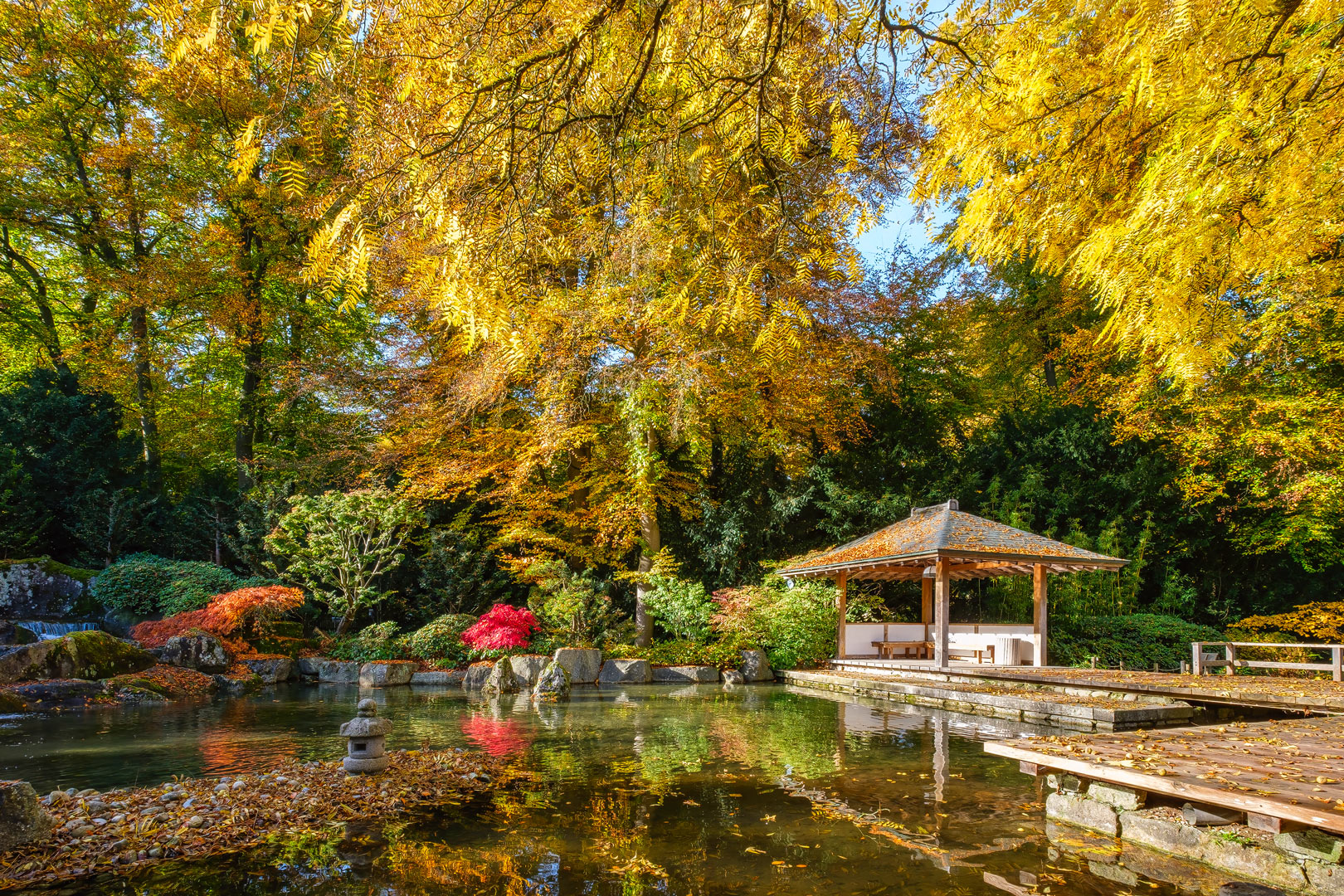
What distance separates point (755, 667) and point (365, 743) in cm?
986

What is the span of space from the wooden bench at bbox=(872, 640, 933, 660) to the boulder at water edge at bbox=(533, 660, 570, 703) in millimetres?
6280

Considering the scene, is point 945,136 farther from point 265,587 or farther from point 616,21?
point 265,587

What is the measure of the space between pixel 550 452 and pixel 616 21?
1241 cm

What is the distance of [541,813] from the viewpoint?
496 centimetres

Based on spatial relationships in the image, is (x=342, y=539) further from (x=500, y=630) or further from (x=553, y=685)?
(x=553, y=685)

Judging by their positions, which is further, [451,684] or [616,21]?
[451,684]

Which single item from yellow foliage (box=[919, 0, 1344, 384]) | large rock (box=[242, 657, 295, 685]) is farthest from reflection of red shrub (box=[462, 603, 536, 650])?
yellow foliage (box=[919, 0, 1344, 384])

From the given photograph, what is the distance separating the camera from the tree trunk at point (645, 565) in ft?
52.7

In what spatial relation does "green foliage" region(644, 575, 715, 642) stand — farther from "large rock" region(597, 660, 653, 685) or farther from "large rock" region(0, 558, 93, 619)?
"large rock" region(0, 558, 93, 619)

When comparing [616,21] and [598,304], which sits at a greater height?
[598,304]

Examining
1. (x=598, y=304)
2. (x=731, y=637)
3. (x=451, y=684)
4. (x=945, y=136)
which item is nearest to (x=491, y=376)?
(x=598, y=304)

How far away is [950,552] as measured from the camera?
11.6m

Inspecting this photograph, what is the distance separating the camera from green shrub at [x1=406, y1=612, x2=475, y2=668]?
47.1 ft

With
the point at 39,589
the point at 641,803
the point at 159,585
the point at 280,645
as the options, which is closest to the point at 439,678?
the point at 280,645
